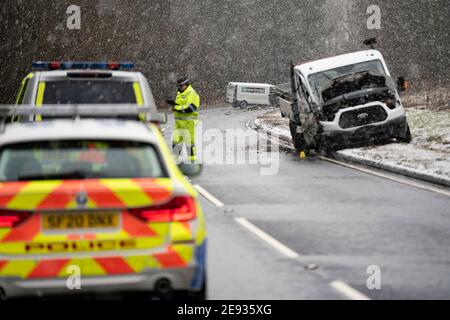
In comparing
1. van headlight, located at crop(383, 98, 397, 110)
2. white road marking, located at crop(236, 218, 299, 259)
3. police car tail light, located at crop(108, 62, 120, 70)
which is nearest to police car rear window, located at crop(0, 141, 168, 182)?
white road marking, located at crop(236, 218, 299, 259)

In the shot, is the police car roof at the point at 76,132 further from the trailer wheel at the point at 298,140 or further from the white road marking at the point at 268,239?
the trailer wheel at the point at 298,140

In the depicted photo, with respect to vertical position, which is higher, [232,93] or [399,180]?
[399,180]

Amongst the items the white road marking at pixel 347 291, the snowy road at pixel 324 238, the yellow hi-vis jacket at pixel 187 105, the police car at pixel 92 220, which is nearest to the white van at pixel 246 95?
the yellow hi-vis jacket at pixel 187 105

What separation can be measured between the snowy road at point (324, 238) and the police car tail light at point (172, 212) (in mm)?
1329

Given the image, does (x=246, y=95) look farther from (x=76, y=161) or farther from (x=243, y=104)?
(x=76, y=161)

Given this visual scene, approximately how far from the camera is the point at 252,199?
44.8 feet

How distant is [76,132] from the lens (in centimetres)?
622

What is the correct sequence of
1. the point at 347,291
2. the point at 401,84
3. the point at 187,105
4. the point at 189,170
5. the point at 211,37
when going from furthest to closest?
the point at 211,37
the point at 401,84
the point at 187,105
the point at 189,170
the point at 347,291

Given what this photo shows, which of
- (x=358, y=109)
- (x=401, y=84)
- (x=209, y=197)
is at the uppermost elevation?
(x=401, y=84)

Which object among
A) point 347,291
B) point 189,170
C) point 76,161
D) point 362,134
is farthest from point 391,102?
point 76,161

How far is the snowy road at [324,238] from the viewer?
763 cm

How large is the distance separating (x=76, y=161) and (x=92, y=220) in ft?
1.64
